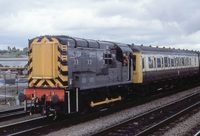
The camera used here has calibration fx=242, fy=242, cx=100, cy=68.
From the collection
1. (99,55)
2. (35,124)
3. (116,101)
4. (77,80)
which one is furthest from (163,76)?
(35,124)

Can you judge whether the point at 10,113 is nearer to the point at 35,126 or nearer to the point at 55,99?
the point at 35,126

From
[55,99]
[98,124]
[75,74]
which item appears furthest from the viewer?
[75,74]

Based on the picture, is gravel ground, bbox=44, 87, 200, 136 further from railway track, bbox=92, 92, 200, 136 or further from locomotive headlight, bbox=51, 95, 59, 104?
locomotive headlight, bbox=51, 95, 59, 104

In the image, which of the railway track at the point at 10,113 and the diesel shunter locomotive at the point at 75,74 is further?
the railway track at the point at 10,113

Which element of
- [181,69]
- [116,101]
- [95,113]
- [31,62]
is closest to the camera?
A: [31,62]

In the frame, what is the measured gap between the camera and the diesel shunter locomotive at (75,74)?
9617 mm

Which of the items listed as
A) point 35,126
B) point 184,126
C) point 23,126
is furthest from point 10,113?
point 184,126

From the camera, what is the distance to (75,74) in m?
9.88

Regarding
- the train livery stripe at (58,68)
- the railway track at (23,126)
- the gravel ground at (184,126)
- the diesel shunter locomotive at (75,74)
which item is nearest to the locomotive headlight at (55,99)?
the diesel shunter locomotive at (75,74)

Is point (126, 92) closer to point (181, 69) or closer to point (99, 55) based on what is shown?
point (99, 55)

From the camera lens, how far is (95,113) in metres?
11.1

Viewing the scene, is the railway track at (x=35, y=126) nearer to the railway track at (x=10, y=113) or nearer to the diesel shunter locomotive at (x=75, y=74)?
the diesel shunter locomotive at (x=75, y=74)

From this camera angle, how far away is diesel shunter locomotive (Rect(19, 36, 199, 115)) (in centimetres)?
962

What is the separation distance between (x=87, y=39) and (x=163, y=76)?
8.92 metres
